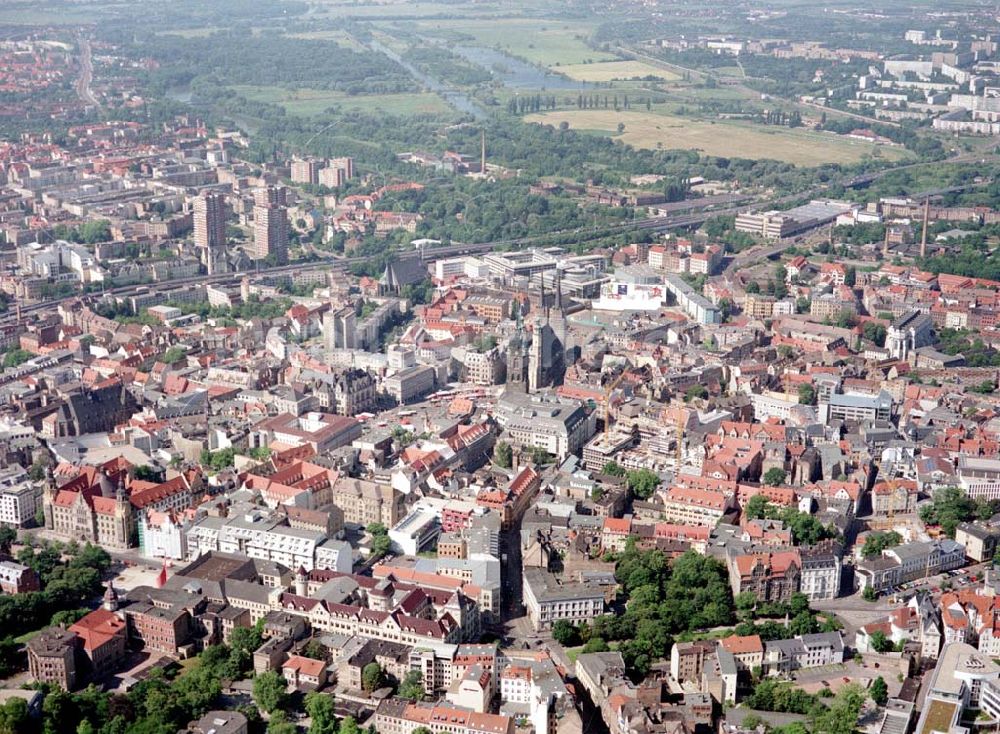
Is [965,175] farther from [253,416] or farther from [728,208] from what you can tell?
[253,416]

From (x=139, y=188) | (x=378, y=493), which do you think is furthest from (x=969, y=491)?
(x=139, y=188)

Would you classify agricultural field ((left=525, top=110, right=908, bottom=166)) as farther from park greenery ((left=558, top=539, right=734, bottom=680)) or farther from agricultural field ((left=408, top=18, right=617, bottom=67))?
park greenery ((left=558, top=539, right=734, bottom=680))

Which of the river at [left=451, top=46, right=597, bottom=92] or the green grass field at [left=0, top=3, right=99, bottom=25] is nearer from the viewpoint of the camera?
the river at [left=451, top=46, right=597, bottom=92]

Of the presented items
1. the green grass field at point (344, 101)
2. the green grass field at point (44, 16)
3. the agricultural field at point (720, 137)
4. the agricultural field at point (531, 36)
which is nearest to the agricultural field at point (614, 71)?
the agricultural field at point (531, 36)

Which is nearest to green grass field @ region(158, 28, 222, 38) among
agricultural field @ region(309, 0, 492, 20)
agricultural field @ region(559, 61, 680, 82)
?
agricultural field @ region(309, 0, 492, 20)

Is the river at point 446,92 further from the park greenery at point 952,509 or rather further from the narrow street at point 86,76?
the park greenery at point 952,509

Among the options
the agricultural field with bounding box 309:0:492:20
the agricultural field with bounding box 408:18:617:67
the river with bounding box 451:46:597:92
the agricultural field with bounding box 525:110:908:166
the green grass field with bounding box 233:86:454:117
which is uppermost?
the agricultural field with bounding box 309:0:492:20

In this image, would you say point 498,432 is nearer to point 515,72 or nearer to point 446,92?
point 446,92

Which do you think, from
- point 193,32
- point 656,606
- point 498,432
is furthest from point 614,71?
point 656,606
